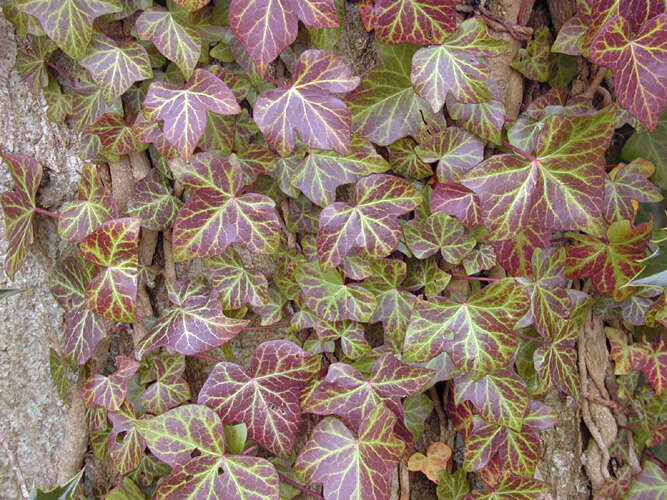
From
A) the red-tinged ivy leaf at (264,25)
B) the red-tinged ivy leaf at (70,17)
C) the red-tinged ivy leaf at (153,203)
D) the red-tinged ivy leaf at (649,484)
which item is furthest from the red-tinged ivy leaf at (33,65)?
the red-tinged ivy leaf at (649,484)

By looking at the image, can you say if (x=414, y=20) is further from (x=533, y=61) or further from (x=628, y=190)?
(x=628, y=190)

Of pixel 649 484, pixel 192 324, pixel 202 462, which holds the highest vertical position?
pixel 192 324

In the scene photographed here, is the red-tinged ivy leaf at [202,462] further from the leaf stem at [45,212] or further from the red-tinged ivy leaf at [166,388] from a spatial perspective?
the leaf stem at [45,212]

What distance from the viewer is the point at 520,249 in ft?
3.08

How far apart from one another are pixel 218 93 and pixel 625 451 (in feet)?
3.36

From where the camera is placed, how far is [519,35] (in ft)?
3.17

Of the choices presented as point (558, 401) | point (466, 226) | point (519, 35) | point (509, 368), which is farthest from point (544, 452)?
point (519, 35)

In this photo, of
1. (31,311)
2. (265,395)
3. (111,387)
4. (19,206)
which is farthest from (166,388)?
(19,206)

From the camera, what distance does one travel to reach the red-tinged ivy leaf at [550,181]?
32.7 inches

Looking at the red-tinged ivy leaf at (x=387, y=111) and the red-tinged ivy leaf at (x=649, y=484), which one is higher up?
the red-tinged ivy leaf at (x=387, y=111)

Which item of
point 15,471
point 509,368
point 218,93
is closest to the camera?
point 218,93

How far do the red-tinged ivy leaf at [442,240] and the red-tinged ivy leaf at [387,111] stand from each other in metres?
0.16

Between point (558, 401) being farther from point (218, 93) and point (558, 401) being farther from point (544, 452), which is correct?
point (218, 93)

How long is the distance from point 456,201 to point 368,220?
15cm
